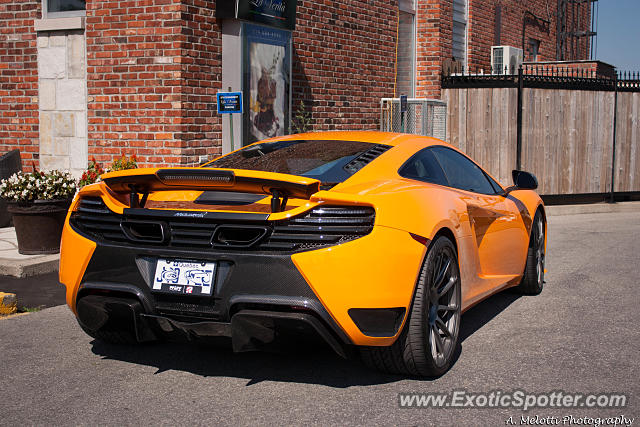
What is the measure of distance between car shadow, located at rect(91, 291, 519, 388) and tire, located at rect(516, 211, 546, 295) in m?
1.56

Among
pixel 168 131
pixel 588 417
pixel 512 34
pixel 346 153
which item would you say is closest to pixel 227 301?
pixel 346 153

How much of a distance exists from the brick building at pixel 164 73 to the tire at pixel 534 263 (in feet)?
16.1

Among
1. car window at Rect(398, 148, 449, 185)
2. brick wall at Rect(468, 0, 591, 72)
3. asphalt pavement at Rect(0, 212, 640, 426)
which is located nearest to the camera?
asphalt pavement at Rect(0, 212, 640, 426)

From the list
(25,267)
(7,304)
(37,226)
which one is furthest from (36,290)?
(37,226)

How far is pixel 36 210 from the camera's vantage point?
830 cm

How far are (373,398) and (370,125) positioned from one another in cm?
1091

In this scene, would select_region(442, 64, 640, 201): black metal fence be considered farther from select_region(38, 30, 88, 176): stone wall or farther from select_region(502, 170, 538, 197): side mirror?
select_region(502, 170, 538, 197): side mirror

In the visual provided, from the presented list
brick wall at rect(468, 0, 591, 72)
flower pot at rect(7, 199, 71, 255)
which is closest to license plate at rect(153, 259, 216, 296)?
flower pot at rect(7, 199, 71, 255)

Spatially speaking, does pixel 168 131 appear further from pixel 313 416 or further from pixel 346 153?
pixel 313 416

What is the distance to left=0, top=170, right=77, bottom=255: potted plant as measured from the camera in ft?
Answer: 27.1

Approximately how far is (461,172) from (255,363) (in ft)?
7.05

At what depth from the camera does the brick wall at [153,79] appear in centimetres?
1002

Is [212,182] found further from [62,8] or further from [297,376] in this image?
[62,8]

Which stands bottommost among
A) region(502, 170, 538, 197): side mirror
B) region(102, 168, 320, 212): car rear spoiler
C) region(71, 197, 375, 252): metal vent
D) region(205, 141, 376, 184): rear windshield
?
region(71, 197, 375, 252): metal vent
